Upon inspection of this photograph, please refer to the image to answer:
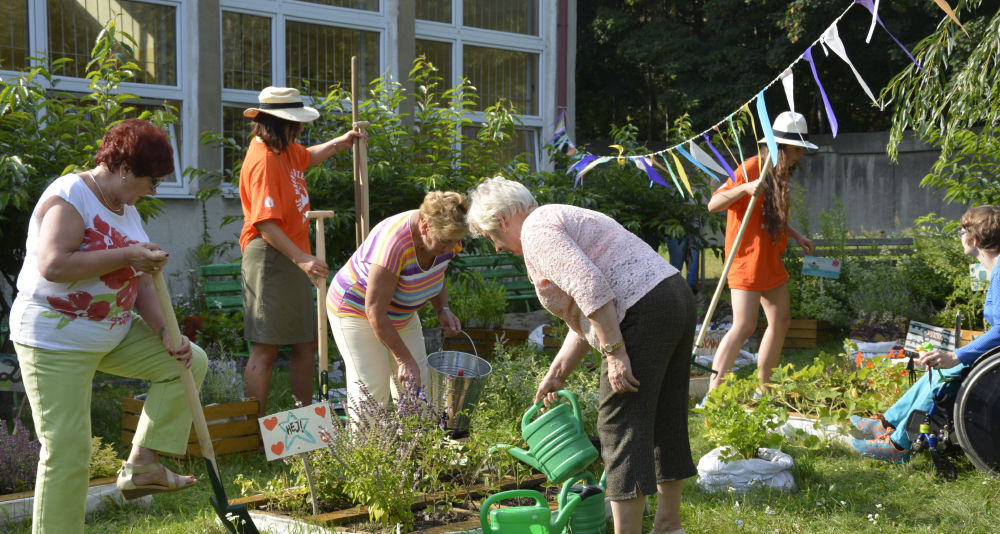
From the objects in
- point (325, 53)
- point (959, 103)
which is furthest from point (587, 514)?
point (325, 53)

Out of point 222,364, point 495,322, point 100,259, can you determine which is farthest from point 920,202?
point 100,259

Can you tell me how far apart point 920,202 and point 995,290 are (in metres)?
18.5

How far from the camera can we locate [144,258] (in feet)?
9.48

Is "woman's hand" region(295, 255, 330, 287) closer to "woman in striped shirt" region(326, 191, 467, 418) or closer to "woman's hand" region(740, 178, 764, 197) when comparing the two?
"woman in striped shirt" region(326, 191, 467, 418)

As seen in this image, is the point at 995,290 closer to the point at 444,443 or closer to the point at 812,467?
the point at 812,467

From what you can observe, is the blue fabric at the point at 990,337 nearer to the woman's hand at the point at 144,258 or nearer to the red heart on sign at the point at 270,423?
the red heart on sign at the point at 270,423

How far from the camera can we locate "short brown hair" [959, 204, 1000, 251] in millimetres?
4395

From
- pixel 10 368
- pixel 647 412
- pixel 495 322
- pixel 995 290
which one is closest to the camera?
pixel 647 412

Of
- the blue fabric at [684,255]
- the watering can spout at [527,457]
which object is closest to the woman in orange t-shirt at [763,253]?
the watering can spout at [527,457]

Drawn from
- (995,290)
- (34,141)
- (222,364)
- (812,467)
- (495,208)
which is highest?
(34,141)

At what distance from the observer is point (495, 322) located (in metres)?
7.90

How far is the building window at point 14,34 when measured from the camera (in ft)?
24.2

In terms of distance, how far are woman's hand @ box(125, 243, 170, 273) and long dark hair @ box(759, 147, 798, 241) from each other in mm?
3566

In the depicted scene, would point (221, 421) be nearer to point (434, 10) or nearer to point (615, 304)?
point (615, 304)
